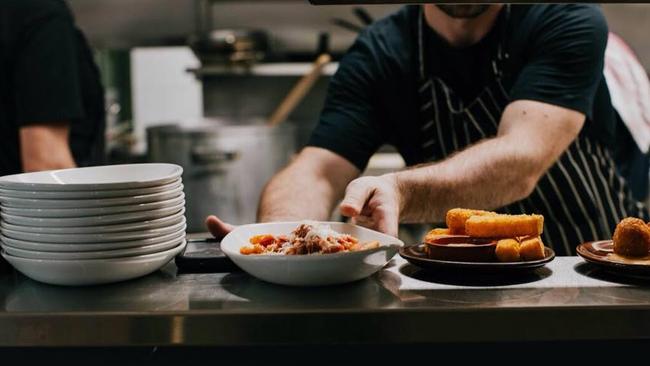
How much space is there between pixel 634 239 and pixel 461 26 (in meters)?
1.27

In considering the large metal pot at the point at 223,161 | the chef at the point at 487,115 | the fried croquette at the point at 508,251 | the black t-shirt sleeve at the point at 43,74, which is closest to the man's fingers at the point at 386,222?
the fried croquette at the point at 508,251

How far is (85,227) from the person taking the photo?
131cm

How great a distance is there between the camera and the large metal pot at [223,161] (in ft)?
12.3

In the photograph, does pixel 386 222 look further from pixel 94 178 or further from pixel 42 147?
pixel 42 147

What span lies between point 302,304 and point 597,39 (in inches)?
57.1

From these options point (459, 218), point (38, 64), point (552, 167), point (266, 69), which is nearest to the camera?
point (459, 218)


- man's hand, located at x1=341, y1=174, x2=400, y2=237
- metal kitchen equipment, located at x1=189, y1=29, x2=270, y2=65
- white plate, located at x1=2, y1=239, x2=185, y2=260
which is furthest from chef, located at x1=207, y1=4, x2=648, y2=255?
metal kitchen equipment, located at x1=189, y1=29, x2=270, y2=65

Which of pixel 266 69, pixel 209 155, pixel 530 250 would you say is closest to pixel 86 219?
pixel 530 250

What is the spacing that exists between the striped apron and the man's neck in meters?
0.07

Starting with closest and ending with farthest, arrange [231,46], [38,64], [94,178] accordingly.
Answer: [94,178], [38,64], [231,46]

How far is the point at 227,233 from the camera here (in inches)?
63.3

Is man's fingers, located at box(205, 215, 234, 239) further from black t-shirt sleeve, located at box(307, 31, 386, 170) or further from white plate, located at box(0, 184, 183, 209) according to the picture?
black t-shirt sleeve, located at box(307, 31, 386, 170)

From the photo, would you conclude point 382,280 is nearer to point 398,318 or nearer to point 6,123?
point 398,318

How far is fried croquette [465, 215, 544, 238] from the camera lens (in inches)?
54.4
